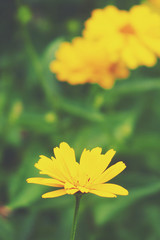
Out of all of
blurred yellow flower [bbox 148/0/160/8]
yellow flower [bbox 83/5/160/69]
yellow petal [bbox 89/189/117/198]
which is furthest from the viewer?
blurred yellow flower [bbox 148/0/160/8]

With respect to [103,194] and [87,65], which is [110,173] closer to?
[103,194]

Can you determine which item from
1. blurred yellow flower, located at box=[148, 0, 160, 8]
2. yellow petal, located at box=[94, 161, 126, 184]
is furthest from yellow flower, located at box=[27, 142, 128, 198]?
blurred yellow flower, located at box=[148, 0, 160, 8]

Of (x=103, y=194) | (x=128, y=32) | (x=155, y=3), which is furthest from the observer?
(x=155, y=3)

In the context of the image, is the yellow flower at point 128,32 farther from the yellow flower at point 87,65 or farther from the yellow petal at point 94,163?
the yellow petal at point 94,163

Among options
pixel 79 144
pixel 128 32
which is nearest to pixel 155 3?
pixel 128 32

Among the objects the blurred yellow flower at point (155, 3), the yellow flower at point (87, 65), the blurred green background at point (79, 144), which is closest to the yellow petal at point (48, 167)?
the blurred green background at point (79, 144)

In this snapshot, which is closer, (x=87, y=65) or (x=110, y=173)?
(x=110, y=173)

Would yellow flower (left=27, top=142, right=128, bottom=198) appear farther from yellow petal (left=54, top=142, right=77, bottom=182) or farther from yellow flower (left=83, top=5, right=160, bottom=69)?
yellow flower (left=83, top=5, right=160, bottom=69)

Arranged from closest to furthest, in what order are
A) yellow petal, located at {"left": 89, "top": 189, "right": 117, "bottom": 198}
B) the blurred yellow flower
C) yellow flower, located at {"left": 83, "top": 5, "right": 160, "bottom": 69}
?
yellow petal, located at {"left": 89, "top": 189, "right": 117, "bottom": 198} → yellow flower, located at {"left": 83, "top": 5, "right": 160, "bottom": 69} → the blurred yellow flower
